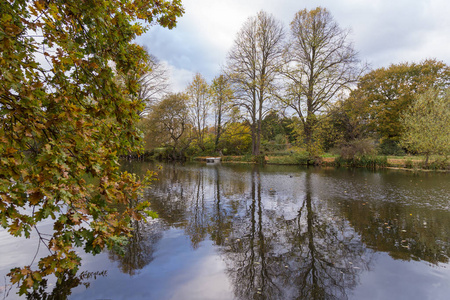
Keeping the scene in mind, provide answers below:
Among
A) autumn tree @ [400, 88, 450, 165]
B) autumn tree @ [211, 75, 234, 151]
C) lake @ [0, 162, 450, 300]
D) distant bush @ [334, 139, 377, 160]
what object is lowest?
lake @ [0, 162, 450, 300]

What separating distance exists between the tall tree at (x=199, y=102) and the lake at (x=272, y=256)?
89.0 ft

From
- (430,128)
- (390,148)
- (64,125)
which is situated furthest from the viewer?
(390,148)

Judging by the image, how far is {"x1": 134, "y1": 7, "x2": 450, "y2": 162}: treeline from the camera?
2029 cm

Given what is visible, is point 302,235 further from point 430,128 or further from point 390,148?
point 390,148

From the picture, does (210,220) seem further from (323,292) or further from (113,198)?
(113,198)

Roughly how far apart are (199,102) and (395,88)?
2562 centimetres

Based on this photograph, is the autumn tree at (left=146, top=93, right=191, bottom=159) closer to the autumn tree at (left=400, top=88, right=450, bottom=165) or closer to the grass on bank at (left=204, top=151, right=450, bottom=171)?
the grass on bank at (left=204, top=151, right=450, bottom=171)

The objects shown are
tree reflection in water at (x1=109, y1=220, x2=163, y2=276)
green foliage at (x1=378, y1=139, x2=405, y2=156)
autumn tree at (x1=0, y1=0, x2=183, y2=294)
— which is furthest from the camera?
green foliage at (x1=378, y1=139, x2=405, y2=156)

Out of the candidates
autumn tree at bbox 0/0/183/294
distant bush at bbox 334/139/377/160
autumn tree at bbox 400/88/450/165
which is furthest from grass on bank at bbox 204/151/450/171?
autumn tree at bbox 0/0/183/294

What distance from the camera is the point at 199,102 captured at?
3422cm

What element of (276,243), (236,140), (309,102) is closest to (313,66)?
(309,102)

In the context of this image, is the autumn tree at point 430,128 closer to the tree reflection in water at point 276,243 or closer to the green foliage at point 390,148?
the green foliage at point 390,148

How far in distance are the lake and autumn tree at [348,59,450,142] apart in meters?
25.1

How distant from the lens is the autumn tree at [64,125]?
1.53 metres
